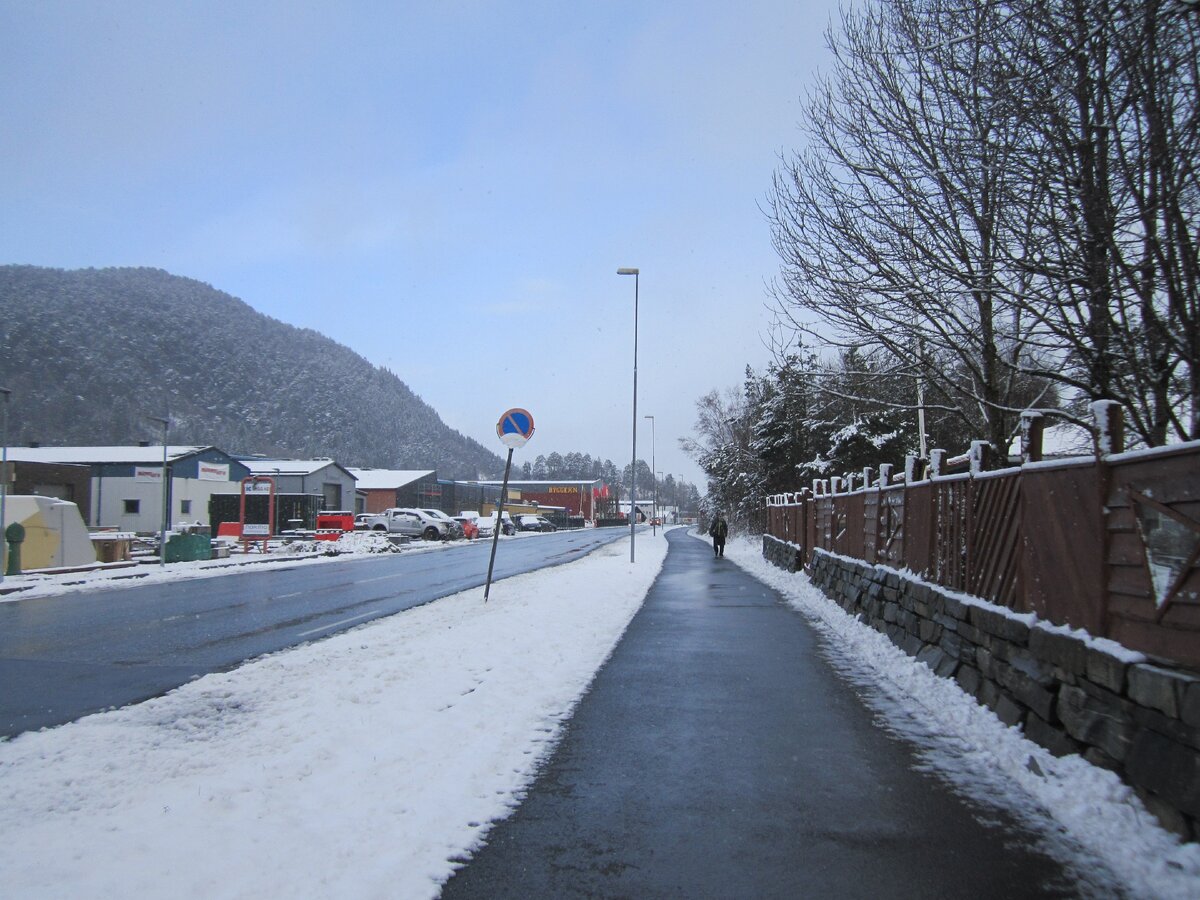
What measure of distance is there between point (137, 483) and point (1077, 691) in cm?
5892

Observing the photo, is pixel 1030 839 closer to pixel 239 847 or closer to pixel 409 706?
pixel 239 847

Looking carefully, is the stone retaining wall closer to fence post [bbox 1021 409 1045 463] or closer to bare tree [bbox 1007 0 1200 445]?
fence post [bbox 1021 409 1045 463]

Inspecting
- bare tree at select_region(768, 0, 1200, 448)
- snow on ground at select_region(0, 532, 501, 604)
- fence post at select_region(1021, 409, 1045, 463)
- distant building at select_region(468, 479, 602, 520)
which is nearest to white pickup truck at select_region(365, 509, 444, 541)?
snow on ground at select_region(0, 532, 501, 604)

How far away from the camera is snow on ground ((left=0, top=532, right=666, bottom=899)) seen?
12.2 ft

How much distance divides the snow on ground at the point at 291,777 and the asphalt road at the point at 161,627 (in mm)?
777

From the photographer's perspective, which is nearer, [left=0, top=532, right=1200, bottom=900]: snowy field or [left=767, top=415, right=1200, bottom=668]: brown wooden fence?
[left=0, top=532, right=1200, bottom=900]: snowy field

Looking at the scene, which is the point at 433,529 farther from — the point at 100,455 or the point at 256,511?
the point at 100,455

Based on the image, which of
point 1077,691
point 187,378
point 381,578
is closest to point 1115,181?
point 1077,691

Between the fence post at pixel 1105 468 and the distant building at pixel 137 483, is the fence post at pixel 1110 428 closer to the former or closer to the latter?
the fence post at pixel 1105 468

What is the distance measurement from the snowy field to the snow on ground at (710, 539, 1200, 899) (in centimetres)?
1

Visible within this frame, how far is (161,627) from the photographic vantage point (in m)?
11.9

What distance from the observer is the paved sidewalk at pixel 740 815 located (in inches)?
149

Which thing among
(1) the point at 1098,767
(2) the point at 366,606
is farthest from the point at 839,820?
(2) the point at 366,606

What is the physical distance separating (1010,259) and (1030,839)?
568cm
